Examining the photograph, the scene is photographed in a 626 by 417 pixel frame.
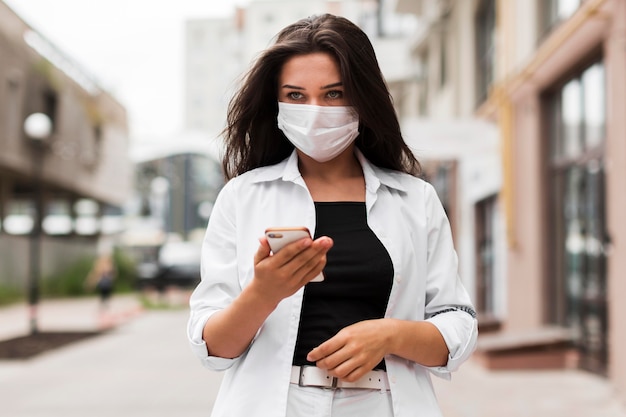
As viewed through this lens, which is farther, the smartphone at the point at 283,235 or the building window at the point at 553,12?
the building window at the point at 553,12

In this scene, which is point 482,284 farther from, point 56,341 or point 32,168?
point 32,168

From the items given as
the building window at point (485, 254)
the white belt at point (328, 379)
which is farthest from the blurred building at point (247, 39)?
the white belt at point (328, 379)

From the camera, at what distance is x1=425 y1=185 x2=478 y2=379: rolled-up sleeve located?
191cm

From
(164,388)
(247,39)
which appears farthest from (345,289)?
(247,39)

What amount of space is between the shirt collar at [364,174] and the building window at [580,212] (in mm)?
6679

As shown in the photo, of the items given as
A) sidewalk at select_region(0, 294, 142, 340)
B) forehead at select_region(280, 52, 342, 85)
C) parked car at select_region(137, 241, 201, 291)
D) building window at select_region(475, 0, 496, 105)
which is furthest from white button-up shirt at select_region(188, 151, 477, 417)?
parked car at select_region(137, 241, 201, 291)

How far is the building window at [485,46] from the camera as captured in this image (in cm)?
1485

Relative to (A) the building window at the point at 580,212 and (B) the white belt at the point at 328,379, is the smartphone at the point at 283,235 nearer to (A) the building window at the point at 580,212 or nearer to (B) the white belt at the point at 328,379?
(B) the white belt at the point at 328,379

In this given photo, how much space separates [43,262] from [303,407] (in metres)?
26.5

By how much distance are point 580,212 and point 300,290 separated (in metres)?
8.62

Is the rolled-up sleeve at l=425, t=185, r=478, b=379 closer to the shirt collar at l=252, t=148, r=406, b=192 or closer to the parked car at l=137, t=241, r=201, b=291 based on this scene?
the shirt collar at l=252, t=148, r=406, b=192

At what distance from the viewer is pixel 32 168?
70.3ft

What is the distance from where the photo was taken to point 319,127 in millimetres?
1961

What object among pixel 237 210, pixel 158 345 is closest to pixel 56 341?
pixel 158 345
